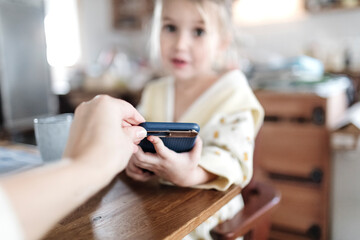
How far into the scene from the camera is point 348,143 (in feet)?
4.90

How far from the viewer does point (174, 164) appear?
542mm

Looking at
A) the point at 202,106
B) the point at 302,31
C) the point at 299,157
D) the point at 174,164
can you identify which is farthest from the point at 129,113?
the point at 302,31

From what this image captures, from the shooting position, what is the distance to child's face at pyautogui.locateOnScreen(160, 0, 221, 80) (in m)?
0.84

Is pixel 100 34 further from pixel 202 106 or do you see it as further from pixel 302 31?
pixel 202 106

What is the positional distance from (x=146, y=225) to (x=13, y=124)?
1265 mm

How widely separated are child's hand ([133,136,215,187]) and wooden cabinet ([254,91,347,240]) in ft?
3.55

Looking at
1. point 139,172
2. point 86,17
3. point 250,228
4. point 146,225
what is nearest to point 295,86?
point 250,228

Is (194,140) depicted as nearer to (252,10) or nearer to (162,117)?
(162,117)

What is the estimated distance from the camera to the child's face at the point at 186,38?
843mm

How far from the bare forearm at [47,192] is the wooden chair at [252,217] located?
352 mm

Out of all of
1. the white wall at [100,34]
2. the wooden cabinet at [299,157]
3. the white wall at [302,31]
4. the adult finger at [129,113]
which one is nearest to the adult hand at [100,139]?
the adult finger at [129,113]

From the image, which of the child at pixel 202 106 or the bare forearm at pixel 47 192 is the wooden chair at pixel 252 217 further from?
the bare forearm at pixel 47 192

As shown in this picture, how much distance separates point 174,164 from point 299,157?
1.27 metres

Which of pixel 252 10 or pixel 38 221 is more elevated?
pixel 252 10
